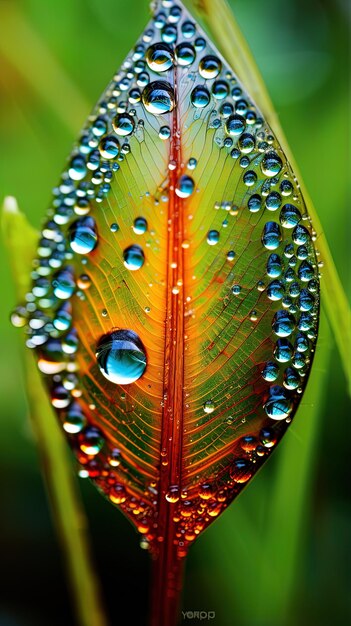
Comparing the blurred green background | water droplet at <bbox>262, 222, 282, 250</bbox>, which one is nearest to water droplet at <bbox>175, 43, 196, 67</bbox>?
water droplet at <bbox>262, 222, 282, 250</bbox>

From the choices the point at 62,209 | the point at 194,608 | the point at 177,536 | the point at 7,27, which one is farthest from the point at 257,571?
the point at 7,27

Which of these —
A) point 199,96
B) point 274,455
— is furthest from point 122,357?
point 274,455

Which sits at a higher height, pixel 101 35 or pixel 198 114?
pixel 101 35

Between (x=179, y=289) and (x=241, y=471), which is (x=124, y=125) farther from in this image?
(x=241, y=471)

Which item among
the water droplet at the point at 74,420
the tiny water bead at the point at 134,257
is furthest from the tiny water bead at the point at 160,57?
the water droplet at the point at 74,420

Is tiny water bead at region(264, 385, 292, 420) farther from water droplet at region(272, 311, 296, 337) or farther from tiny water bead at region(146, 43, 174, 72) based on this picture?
tiny water bead at region(146, 43, 174, 72)

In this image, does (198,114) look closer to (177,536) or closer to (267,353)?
(267,353)
